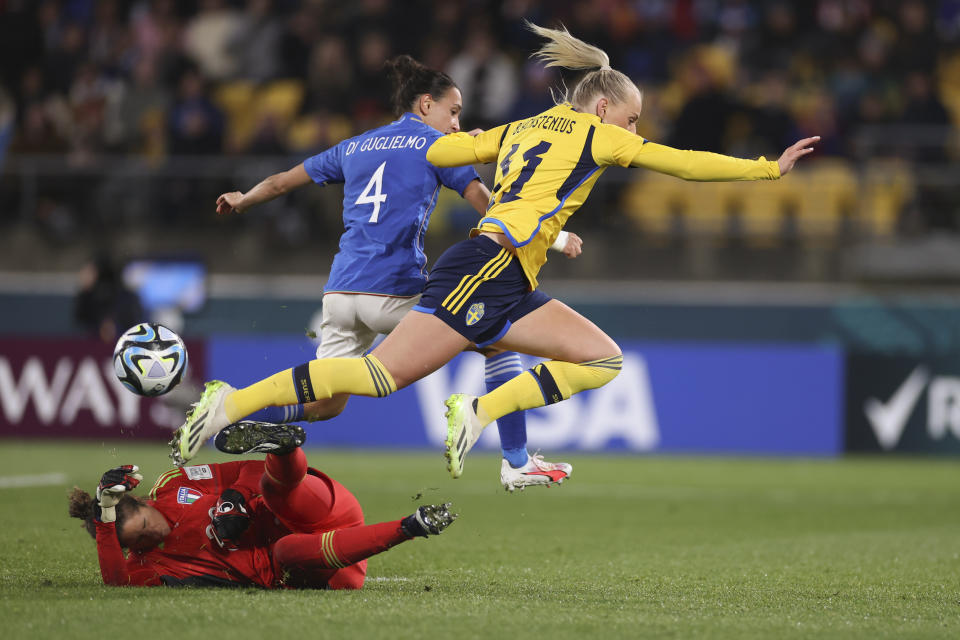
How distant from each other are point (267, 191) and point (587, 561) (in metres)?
2.78

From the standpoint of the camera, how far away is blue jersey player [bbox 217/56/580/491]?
257 inches

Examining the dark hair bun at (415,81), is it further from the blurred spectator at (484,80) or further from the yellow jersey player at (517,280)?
the blurred spectator at (484,80)

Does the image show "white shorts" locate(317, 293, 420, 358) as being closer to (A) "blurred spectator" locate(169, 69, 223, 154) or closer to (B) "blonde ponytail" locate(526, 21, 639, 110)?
(B) "blonde ponytail" locate(526, 21, 639, 110)

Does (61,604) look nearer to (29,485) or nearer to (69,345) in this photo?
(29,485)

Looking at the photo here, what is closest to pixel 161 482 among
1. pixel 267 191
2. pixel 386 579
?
pixel 386 579

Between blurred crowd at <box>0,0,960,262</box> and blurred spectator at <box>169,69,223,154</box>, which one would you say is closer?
blurred crowd at <box>0,0,960,262</box>

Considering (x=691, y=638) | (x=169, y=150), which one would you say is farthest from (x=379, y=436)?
(x=691, y=638)

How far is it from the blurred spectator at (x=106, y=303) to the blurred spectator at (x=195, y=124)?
197 cm

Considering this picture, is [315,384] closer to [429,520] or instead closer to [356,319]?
[429,520]

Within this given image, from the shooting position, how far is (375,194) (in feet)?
21.5

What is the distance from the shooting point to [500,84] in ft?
50.0

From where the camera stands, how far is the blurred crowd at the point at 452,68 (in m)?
15.0

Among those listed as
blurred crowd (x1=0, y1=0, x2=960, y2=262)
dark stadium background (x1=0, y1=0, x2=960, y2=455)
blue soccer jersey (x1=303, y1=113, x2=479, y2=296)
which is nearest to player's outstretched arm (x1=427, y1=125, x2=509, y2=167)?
blue soccer jersey (x1=303, y1=113, x2=479, y2=296)

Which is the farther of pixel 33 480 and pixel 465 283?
pixel 33 480
